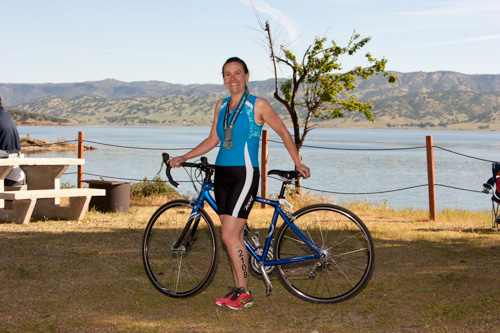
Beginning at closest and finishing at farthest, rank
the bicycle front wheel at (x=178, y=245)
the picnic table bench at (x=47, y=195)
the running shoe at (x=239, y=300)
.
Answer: the running shoe at (x=239, y=300) < the bicycle front wheel at (x=178, y=245) < the picnic table bench at (x=47, y=195)

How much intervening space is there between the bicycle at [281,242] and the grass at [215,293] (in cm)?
22

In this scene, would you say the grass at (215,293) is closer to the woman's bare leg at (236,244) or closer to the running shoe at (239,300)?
the running shoe at (239,300)

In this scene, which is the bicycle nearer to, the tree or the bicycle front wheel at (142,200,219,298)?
the bicycle front wheel at (142,200,219,298)

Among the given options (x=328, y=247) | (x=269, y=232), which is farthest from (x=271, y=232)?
(x=328, y=247)

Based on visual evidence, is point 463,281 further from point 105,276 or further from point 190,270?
point 105,276

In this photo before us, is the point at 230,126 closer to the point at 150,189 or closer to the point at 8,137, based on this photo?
the point at 8,137

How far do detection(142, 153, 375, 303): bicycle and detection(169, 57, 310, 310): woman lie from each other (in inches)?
9.2

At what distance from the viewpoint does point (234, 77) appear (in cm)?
463

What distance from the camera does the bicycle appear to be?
480cm

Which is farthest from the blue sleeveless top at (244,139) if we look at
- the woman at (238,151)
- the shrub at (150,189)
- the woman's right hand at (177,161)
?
the shrub at (150,189)

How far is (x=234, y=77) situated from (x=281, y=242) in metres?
1.50

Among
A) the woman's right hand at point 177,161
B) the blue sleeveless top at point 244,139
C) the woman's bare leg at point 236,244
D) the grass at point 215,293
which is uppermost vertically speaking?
the blue sleeveless top at point 244,139

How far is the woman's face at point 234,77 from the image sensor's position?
15.2 ft

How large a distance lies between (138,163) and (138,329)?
54.6m
